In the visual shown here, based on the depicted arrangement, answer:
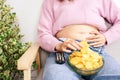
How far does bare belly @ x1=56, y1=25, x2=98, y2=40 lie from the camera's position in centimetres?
142

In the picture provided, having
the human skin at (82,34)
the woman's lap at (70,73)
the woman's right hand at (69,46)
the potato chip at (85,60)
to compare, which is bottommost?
the woman's lap at (70,73)

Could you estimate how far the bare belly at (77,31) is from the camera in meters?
1.42

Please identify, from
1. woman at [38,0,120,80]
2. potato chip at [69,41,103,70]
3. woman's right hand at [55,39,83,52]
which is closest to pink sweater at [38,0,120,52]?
woman at [38,0,120,80]

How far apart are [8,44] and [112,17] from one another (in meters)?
0.70

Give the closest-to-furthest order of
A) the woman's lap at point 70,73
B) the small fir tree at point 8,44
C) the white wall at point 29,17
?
the woman's lap at point 70,73, the small fir tree at point 8,44, the white wall at point 29,17

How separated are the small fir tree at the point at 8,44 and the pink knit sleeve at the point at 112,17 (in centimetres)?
55

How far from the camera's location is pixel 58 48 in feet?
4.41

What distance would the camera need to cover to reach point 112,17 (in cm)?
150

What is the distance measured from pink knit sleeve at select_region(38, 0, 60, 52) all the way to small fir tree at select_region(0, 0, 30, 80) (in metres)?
0.14

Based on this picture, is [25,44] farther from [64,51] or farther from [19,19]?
[64,51]

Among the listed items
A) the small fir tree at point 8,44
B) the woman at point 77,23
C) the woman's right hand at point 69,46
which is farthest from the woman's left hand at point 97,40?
the small fir tree at point 8,44

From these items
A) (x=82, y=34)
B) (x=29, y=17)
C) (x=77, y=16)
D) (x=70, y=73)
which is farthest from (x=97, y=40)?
(x=29, y=17)

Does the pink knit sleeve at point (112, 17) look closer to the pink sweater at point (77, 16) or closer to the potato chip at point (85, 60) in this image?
the pink sweater at point (77, 16)

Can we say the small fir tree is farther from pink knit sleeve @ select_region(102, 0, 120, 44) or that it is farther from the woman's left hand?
pink knit sleeve @ select_region(102, 0, 120, 44)
